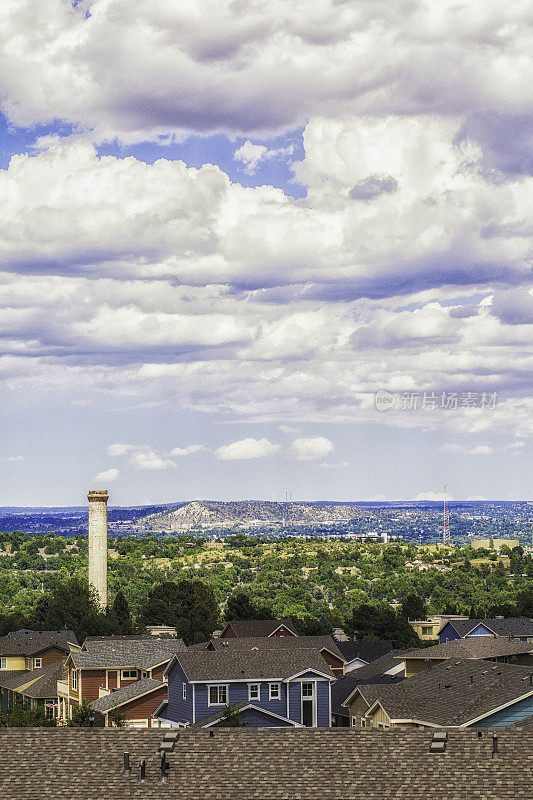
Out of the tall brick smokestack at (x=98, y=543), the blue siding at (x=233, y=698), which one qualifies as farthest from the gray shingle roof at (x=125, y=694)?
the tall brick smokestack at (x=98, y=543)

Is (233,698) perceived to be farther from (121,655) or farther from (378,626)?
(378,626)

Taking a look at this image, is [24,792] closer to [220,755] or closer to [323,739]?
[220,755]

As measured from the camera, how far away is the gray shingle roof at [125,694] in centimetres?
6700

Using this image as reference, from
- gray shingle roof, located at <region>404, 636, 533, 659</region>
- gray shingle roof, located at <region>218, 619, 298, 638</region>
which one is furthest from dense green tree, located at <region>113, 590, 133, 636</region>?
gray shingle roof, located at <region>404, 636, 533, 659</region>

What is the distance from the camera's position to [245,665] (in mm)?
60656

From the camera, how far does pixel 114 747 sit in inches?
1103

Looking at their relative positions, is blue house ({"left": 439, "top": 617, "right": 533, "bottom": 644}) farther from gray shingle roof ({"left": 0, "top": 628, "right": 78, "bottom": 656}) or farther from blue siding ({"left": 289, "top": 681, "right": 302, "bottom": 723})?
blue siding ({"left": 289, "top": 681, "right": 302, "bottom": 723})

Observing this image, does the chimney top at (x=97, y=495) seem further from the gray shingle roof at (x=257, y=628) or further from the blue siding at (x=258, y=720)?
the blue siding at (x=258, y=720)

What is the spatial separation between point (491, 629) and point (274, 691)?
143 ft

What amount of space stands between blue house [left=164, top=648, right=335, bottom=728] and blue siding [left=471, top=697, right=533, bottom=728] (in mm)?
14399

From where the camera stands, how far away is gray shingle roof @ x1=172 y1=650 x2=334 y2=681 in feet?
194

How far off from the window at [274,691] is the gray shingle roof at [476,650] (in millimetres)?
12008

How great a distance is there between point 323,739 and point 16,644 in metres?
84.8

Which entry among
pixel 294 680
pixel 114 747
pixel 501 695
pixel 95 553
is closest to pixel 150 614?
pixel 95 553
